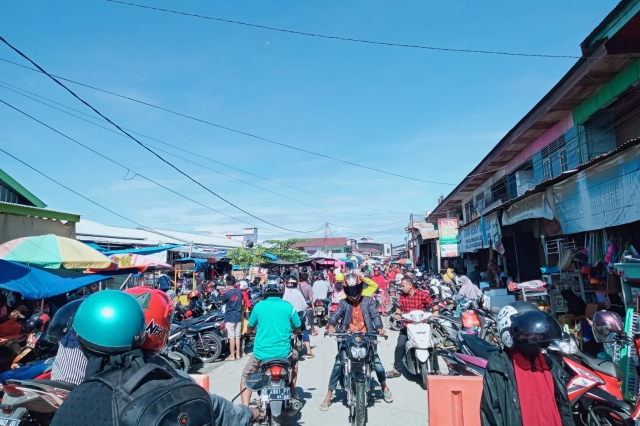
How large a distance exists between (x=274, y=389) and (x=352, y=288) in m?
2.34

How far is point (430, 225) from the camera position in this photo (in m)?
29.1

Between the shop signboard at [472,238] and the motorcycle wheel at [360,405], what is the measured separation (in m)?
9.33

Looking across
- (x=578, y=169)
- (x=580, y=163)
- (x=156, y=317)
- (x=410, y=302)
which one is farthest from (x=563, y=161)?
(x=156, y=317)

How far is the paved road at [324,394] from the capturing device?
5.43 metres

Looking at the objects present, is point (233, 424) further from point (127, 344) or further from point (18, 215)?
point (18, 215)

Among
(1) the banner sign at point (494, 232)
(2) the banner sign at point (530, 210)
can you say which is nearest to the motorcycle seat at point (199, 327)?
(2) the banner sign at point (530, 210)

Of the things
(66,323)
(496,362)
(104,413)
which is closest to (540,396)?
(496,362)

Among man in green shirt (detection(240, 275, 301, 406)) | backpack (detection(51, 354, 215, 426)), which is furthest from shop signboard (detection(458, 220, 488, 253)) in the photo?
backpack (detection(51, 354, 215, 426))

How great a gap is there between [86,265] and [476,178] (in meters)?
14.8

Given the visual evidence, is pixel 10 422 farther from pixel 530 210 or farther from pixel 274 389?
pixel 530 210

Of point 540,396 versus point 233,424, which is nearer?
point 233,424

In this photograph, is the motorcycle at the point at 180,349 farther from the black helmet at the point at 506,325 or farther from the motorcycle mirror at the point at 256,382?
the black helmet at the point at 506,325

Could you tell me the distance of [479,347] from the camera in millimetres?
5785

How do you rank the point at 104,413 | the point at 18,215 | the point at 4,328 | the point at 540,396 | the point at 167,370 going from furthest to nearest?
the point at 18,215
the point at 4,328
the point at 540,396
the point at 167,370
the point at 104,413
